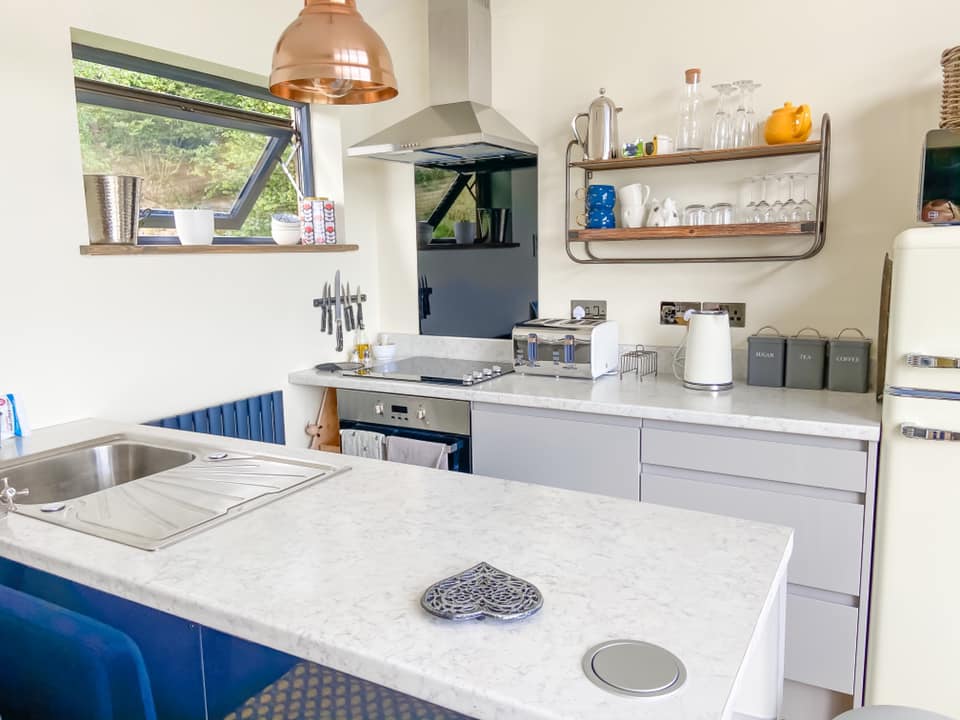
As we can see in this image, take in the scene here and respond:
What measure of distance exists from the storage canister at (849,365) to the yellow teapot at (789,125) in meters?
0.71

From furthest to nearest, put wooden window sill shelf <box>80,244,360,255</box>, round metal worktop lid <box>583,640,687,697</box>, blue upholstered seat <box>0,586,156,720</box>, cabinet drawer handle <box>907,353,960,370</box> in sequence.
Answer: wooden window sill shelf <box>80,244,360,255</box>
cabinet drawer handle <box>907,353,960,370</box>
blue upholstered seat <box>0,586,156,720</box>
round metal worktop lid <box>583,640,687,697</box>

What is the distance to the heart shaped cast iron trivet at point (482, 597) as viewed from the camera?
99cm

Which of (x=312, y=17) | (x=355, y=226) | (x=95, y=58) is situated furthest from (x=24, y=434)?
(x=355, y=226)

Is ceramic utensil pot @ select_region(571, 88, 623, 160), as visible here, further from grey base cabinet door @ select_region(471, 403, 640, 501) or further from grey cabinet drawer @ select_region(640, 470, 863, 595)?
grey cabinet drawer @ select_region(640, 470, 863, 595)

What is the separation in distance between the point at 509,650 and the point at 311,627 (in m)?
0.28

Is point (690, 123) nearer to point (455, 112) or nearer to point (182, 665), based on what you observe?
point (455, 112)

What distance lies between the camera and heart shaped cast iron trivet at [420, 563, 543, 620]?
985 millimetres

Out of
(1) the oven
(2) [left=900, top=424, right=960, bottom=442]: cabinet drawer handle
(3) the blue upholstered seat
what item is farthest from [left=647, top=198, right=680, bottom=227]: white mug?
(3) the blue upholstered seat

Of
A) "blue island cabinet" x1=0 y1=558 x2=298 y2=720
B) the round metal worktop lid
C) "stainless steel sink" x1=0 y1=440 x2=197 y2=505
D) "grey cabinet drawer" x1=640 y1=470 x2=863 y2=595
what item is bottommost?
"grey cabinet drawer" x1=640 y1=470 x2=863 y2=595

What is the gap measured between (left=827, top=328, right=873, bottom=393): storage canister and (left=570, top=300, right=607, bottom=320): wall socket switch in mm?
924

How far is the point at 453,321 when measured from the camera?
3.43 metres

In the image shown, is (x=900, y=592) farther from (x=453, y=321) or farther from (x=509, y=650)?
(x=453, y=321)

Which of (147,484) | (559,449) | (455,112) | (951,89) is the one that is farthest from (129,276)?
(951,89)

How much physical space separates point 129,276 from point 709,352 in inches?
78.7
